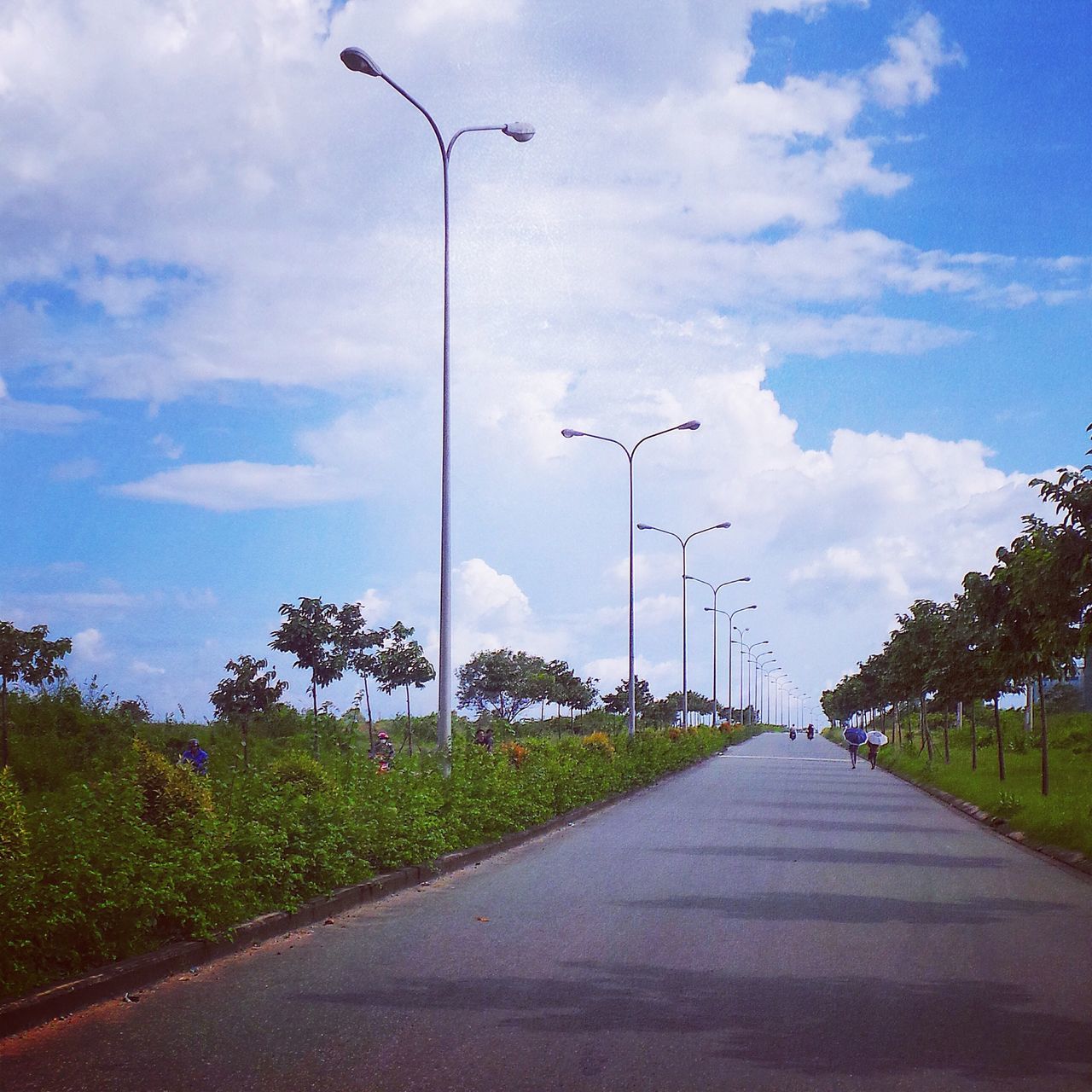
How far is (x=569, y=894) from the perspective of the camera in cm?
1216

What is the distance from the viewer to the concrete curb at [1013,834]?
1551 cm

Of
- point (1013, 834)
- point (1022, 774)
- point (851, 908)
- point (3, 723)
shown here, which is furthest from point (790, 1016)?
point (1022, 774)

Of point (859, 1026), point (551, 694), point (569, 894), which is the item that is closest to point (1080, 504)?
point (569, 894)

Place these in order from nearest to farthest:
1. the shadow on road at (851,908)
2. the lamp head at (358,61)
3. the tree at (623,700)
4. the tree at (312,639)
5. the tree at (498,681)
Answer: the shadow on road at (851,908) < the lamp head at (358,61) < the tree at (312,639) < the tree at (498,681) < the tree at (623,700)

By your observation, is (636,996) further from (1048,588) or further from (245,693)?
(245,693)

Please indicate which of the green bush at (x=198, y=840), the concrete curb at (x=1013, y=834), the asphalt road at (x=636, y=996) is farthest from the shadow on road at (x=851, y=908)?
the concrete curb at (x=1013, y=834)

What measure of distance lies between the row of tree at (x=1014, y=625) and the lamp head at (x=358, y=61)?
406 inches

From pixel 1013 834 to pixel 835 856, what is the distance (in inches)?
202

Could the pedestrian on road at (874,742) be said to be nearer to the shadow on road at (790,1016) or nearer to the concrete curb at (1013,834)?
the concrete curb at (1013,834)

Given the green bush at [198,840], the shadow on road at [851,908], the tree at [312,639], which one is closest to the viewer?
the green bush at [198,840]

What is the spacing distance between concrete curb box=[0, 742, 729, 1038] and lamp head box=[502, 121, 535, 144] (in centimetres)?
1146

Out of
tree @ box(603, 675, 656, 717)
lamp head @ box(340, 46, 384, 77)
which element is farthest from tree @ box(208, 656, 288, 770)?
tree @ box(603, 675, 656, 717)

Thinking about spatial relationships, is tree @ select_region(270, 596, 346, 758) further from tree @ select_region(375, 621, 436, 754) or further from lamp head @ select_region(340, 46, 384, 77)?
lamp head @ select_region(340, 46, 384, 77)

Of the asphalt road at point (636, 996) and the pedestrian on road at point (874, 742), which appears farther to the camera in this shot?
the pedestrian on road at point (874, 742)
